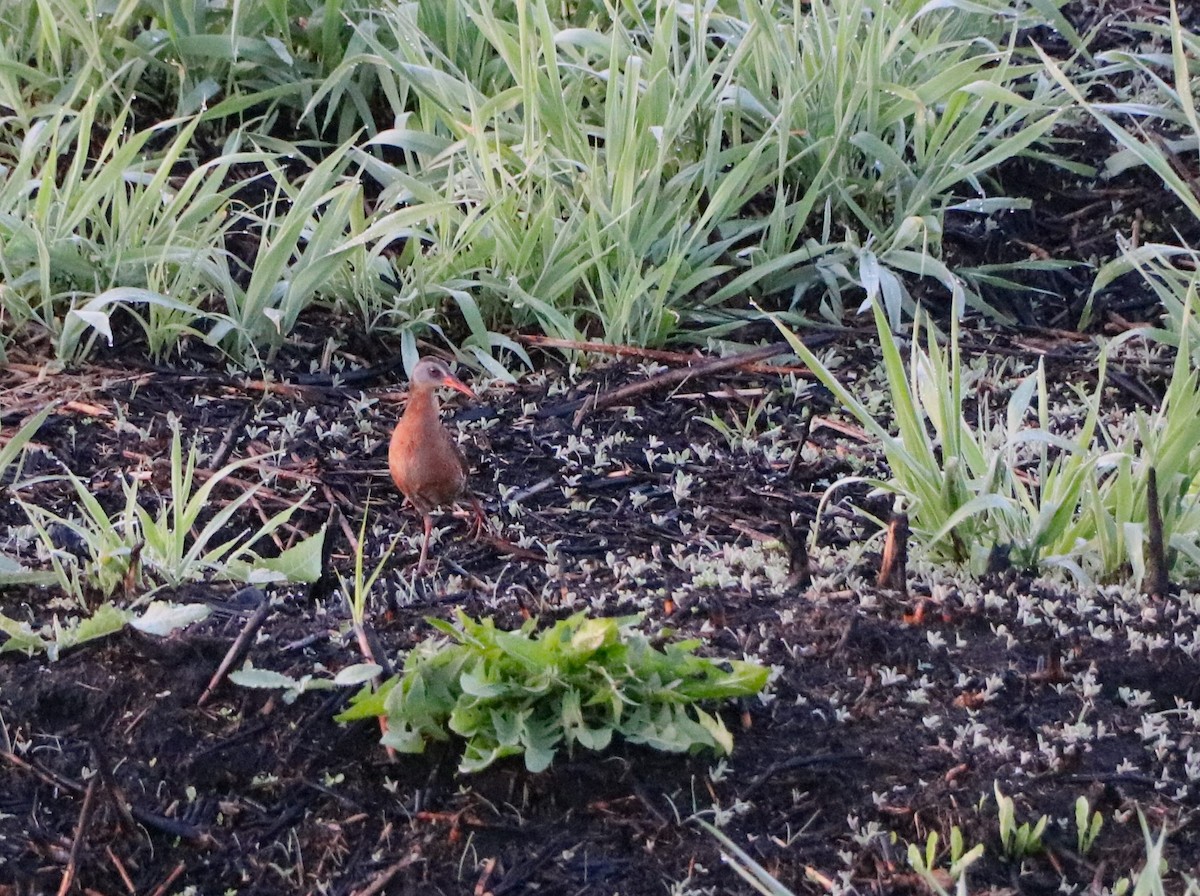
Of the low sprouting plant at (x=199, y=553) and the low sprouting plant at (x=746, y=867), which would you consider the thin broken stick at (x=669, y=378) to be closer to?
the low sprouting plant at (x=199, y=553)

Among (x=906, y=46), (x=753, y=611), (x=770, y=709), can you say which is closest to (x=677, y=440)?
(x=753, y=611)

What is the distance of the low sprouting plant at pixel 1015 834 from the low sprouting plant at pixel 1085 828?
0.04m

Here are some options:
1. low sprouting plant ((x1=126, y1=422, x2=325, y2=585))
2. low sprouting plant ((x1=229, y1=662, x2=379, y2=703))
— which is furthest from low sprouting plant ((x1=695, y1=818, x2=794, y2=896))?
low sprouting plant ((x1=126, y1=422, x2=325, y2=585))

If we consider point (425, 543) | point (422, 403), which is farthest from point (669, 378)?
point (425, 543)

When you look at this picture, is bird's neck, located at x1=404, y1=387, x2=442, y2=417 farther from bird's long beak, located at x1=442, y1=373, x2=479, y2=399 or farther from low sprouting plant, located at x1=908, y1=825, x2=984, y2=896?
low sprouting plant, located at x1=908, y1=825, x2=984, y2=896

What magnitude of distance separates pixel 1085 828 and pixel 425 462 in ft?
5.35

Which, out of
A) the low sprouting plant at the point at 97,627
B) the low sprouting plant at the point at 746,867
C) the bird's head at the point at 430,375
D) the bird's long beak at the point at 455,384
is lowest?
the bird's long beak at the point at 455,384

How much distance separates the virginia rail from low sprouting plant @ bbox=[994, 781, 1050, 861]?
1403 millimetres

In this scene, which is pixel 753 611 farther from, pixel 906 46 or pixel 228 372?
pixel 906 46

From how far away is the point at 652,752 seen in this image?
227cm

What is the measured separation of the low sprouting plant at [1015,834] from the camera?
2.06 meters

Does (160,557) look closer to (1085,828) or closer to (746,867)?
(746,867)

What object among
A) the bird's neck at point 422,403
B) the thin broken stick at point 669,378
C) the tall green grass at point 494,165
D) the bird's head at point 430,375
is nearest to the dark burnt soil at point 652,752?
the bird's neck at point 422,403

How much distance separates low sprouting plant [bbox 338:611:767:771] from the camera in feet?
7.06
